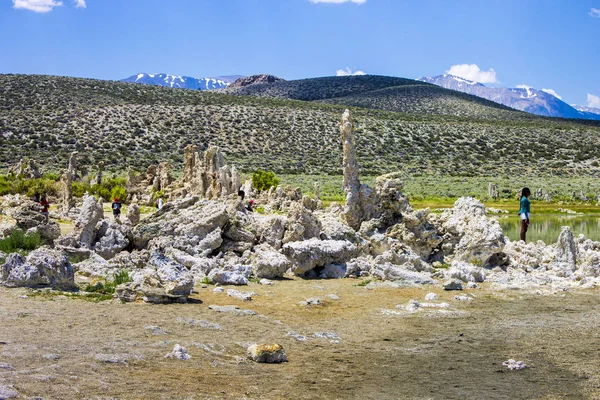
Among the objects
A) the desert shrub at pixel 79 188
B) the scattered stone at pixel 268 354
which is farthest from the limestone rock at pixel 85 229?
the desert shrub at pixel 79 188

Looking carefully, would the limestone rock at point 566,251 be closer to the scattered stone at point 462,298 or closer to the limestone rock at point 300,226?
the scattered stone at point 462,298

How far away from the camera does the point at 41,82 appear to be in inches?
3024

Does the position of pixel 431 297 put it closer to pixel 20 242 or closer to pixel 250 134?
pixel 20 242

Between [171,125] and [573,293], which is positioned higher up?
[171,125]

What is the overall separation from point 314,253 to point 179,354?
6677 millimetres

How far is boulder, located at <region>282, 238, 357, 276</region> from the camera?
1375cm

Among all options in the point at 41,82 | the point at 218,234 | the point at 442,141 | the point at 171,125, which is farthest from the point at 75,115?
the point at 218,234

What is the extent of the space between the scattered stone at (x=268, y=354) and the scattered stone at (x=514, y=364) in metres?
2.54

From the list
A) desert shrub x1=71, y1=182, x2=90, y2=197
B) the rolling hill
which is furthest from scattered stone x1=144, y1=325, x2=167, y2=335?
the rolling hill

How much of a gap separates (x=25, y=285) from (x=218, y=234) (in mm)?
4916

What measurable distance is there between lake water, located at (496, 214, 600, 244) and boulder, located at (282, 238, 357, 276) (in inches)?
384

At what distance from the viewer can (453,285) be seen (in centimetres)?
1265

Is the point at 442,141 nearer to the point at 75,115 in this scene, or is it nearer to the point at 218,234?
the point at 75,115

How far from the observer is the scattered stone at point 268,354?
756 centimetres
